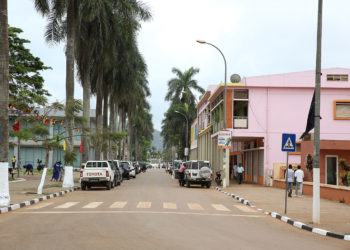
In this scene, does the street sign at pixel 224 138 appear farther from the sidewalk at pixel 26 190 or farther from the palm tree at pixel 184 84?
the palm tree at pixel 184 84

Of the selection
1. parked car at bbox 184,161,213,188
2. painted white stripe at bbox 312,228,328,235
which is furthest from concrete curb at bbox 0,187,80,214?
painted white stripe at bbox 312,228,328,235

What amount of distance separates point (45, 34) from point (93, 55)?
742cm

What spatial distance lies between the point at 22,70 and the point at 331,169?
891 inches

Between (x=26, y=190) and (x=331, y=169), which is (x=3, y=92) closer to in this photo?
(x=26, y=190)

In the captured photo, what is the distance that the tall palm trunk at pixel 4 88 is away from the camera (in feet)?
59.3

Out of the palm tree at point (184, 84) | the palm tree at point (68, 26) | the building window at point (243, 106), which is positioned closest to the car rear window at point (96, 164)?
the palm tree at point (68, 26)

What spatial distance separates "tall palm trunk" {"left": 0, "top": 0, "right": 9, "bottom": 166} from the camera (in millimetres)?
18062

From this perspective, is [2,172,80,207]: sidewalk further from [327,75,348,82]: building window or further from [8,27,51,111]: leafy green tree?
[327,75,348,82]: building window

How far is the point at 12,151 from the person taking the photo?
7069 centimetres

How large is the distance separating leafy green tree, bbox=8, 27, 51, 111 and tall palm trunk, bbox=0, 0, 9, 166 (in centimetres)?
1577

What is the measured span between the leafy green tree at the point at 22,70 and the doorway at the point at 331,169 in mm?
19914

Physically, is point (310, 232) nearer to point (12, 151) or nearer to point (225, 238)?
point (225, 238)

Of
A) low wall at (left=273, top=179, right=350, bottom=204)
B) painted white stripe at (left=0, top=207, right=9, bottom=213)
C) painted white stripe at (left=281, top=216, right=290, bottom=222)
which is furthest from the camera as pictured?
low wall at (left=273, top=179, right=350, bottom=204)

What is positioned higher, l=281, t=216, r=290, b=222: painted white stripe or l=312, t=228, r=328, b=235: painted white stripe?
l=312, t=228, r=328, b=235: painted white stripe
